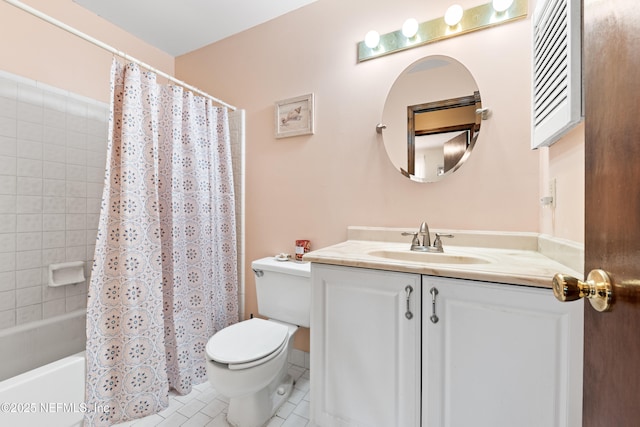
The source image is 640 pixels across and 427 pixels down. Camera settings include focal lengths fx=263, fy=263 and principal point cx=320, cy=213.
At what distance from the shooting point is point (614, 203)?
1.27 feet

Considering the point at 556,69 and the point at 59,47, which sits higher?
the point at 59,47

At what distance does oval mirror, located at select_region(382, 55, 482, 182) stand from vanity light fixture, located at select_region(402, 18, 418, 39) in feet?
0.49

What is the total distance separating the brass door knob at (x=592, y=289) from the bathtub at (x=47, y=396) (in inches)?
70.1

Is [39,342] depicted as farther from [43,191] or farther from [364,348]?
[364,348]

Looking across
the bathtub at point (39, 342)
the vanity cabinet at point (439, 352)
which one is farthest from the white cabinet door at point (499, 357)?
the bathtub at point (39, 342)

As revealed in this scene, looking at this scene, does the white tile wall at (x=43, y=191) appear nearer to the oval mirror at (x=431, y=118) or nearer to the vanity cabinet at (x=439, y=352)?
the vanity cabinet at (x=439, y=352)

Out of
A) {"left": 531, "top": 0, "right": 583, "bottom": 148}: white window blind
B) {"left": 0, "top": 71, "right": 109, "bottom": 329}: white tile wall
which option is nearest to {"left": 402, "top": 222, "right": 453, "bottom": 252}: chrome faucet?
{"left": 531, "top": 0, "right": 583, "bottom": 148}: white window blind

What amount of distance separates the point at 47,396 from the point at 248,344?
2.72 feet

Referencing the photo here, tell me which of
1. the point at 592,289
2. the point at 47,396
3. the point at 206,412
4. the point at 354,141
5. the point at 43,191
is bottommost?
the point at 206,412

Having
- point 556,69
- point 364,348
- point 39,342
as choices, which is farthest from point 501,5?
point 39,342

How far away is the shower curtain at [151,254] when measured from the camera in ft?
4.29

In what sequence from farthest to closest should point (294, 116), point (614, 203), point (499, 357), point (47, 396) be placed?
point (294, 116)
point (47, 396)
point (499, 357)
point (614, 203)

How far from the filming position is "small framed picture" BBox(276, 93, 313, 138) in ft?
5.85

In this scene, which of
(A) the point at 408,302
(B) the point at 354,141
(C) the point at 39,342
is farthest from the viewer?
(B) the point at 354,141
